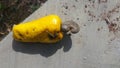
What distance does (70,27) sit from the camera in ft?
12.6

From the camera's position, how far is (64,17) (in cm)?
399

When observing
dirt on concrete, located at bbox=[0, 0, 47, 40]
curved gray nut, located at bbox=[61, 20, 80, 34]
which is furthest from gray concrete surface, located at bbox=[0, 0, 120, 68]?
dirt on concrete, located at bbox=[0, 0, 47, 40]

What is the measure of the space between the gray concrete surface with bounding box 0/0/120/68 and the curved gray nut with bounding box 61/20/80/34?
0.22 feet

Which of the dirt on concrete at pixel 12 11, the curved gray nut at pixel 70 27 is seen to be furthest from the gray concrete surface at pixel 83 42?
the dirt on concrete at pixel 12 11

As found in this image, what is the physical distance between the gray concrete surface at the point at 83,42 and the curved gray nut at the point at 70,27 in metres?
0.07

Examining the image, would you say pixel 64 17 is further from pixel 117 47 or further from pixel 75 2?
pixel 117 47

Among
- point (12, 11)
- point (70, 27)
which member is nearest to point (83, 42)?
point (70, 27)

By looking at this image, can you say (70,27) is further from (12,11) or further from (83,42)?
(12,11)

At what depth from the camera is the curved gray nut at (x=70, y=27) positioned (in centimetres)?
383

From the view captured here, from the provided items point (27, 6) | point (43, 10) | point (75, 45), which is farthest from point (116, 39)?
point (27, 6)

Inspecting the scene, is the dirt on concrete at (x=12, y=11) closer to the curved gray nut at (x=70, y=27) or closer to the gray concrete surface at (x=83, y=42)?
the gray concrete surface at (x=83, y=42)

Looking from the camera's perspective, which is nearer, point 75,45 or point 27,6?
point 75,45

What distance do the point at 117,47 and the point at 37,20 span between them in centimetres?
66

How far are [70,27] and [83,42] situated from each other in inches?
7.4
